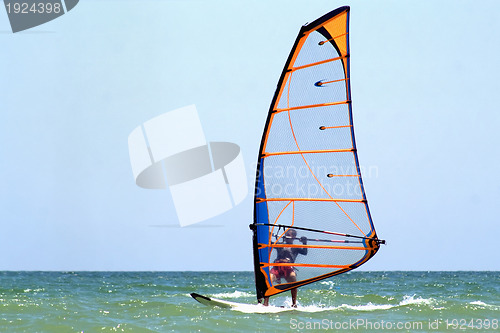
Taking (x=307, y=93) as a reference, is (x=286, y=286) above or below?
below

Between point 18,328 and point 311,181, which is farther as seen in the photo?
point 311,181

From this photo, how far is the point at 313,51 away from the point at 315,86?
1.60 ft

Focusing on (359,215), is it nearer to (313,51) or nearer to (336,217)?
(336,217)

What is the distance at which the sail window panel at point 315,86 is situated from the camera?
913cm

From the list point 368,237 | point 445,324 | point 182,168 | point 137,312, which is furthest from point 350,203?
point 182,168

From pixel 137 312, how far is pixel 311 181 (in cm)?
329

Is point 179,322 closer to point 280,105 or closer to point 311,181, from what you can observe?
point 311,181

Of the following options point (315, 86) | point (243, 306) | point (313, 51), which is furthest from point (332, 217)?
point (313, 51)

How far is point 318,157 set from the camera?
9.11 metres

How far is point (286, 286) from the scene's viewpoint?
960 centimetres

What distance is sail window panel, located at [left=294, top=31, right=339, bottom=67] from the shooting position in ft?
30.0

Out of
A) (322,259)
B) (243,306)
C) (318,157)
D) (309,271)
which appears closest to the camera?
(318,157)

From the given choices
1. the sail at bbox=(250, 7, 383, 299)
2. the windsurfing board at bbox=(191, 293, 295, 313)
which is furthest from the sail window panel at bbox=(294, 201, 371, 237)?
the windsurfing board at bbox=(191, 293, 295, 313)

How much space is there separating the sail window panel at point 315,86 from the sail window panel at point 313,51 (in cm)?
10
